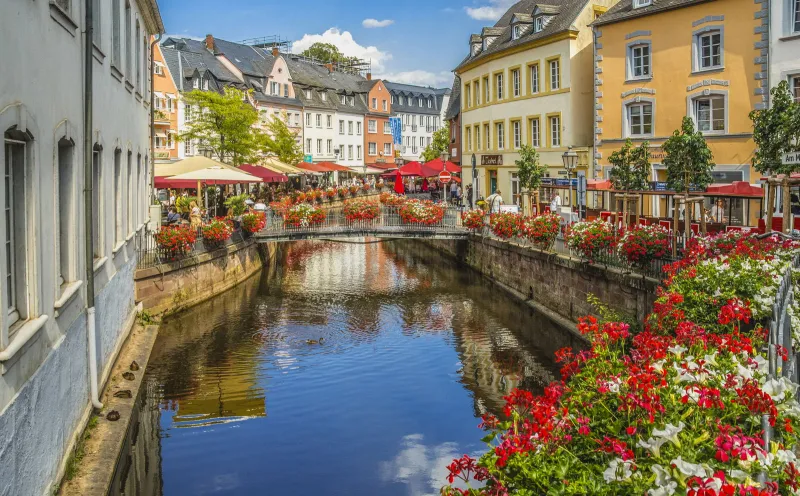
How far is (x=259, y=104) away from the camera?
67375 mm

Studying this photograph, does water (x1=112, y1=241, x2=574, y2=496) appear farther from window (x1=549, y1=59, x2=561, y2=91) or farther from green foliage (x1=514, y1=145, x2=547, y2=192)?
window (x1=549, y1=59, x2=561, y2=91)

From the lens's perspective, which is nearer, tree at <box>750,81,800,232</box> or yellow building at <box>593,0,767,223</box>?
tree at <box>750,81,800,232</box>

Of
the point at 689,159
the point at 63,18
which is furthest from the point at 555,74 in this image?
the point at 63,18

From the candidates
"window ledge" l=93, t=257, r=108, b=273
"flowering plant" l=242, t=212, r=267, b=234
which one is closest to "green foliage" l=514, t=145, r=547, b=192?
"flowering plant" l=242, t=212, r=267, b=234

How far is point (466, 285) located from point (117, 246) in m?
16.0

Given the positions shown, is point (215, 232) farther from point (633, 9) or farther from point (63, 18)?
point (633, 9)

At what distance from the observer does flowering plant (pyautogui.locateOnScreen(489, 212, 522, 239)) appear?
26.5m

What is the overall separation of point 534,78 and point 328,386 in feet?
92.9

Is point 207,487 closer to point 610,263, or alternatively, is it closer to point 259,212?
point 610,263

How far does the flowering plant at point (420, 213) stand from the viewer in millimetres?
30062

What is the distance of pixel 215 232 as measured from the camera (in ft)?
79.8

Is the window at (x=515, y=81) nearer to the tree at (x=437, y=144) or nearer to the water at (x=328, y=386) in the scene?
the water at (x=328, y=386)

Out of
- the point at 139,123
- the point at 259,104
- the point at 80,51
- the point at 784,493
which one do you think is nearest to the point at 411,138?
the point at 259,104

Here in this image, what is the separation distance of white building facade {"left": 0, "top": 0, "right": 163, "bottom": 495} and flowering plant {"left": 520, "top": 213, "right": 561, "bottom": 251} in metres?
13.2
